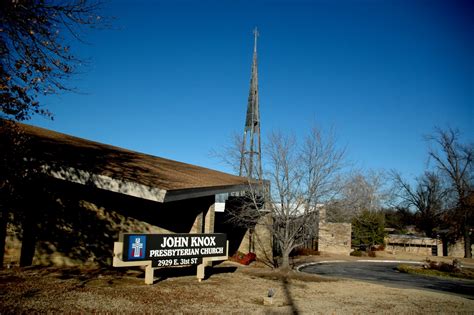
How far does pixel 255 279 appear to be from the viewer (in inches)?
518

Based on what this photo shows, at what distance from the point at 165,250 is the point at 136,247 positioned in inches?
36.6

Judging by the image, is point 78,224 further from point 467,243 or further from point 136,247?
point 467,243

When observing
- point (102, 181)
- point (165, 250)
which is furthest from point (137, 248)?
point (102, 181)

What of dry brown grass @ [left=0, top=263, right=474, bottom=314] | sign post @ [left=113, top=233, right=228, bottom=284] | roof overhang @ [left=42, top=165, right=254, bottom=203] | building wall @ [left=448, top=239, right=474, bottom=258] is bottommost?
building wall @ [left=448, top=239, right=474, bottom=258]

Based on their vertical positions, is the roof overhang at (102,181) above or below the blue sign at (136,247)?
above

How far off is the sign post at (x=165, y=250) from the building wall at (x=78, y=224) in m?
3.02

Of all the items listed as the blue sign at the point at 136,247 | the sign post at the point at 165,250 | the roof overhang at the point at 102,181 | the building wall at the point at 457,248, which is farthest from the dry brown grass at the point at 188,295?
the building wall at the point at 457,248

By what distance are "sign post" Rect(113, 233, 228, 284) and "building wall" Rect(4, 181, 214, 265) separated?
3.02 metres

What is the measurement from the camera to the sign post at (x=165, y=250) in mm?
9336

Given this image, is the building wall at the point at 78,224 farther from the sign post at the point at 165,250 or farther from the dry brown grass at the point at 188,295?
the sign post at the point at 165,250

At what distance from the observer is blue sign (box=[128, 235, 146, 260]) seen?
9.41 meters

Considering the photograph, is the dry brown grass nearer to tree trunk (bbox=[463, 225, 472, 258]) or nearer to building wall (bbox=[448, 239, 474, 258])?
tree trunk (bbox=[463, 225, 472, 258])

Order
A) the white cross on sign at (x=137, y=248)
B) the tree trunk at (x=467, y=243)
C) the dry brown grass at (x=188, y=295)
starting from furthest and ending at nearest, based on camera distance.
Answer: the tree trunk at (x=467, y=243) → the white cross on sign at (x=137, y=248) → the dry brown grass at (x=188, y=295)

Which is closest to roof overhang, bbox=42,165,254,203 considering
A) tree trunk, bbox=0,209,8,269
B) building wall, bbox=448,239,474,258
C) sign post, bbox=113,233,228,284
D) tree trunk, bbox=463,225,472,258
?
sign post, bbox=113,233,228,284
